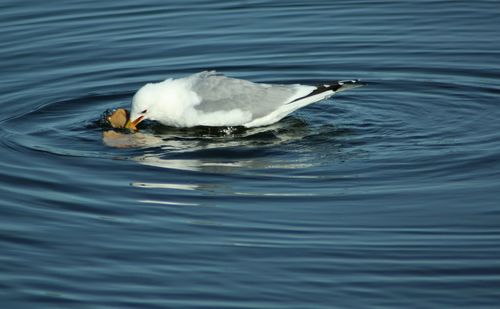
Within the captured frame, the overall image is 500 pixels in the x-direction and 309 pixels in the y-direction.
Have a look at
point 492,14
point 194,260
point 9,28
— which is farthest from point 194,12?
point 194,260

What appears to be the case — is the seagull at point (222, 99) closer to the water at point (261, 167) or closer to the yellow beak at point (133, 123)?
the yellow beak at point (133, 123)

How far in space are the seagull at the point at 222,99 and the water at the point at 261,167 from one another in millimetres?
255

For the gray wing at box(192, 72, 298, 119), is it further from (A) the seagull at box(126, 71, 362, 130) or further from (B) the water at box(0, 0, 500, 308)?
(B) the water at box(0, 0, 500, 308)

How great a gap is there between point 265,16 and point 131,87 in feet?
12.6

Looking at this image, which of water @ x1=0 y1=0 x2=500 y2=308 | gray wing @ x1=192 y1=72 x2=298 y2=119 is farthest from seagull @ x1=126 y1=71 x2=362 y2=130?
water @ x1=0 y1=0 x2=500 y2=308

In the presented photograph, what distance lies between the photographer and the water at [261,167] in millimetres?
8883

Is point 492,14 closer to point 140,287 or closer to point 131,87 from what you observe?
point 131,87

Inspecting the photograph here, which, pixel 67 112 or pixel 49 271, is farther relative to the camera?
pixel 67 112

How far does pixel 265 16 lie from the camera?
18.4 metres

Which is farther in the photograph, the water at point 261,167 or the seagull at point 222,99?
the seagull at point 222,99

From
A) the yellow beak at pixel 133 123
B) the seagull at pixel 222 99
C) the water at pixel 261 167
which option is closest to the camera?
the water at pixel 261 167

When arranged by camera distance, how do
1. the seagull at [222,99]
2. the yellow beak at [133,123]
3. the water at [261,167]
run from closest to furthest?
1. the water at [261,167]
2. the seagull at [222,99]
3. the yellow beak at [133,123]

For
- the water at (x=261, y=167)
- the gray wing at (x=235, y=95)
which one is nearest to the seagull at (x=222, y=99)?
the gray wing at (x=235, y=95)

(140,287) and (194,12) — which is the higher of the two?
(194,12)
